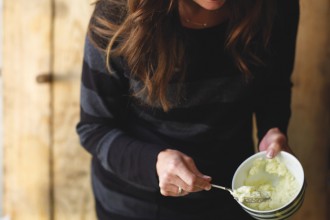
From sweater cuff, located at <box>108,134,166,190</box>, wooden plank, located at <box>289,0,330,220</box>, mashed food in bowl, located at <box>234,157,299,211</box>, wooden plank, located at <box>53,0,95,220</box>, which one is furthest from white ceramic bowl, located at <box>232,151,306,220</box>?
wooden plank, located at <box>53,0,95,220</box>

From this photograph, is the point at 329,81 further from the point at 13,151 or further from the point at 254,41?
the point at 13,151

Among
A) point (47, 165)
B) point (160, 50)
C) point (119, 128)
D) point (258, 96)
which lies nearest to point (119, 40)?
point (160, 50)

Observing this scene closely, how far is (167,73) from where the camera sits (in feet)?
2.92

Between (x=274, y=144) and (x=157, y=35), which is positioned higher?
(x=157, y=35)

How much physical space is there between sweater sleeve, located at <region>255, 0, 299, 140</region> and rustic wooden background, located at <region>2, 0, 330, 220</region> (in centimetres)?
23

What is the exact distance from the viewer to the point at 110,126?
0.97m

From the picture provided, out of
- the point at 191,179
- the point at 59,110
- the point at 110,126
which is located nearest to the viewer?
the point at 191,179

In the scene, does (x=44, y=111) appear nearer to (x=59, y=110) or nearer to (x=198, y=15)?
(x=59, y=110)

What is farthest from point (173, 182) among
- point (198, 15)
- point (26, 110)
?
point (26, 110)

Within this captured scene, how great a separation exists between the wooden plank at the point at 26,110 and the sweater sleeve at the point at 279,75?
66 centimetres

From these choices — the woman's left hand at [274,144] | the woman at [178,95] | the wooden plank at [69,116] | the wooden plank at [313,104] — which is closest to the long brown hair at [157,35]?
the woman at [178,95]

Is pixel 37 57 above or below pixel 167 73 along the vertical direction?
below

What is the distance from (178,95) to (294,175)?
272 millimetres

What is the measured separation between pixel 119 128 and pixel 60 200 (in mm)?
556
